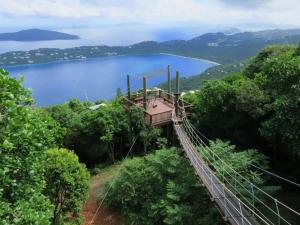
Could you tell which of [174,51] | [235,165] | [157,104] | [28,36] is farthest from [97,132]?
[28,36]

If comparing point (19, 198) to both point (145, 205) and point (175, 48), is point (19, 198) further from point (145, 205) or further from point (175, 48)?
point (175, 48)

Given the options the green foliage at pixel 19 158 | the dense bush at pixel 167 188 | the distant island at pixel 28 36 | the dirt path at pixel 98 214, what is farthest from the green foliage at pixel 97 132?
the distant island at pixel 28 36

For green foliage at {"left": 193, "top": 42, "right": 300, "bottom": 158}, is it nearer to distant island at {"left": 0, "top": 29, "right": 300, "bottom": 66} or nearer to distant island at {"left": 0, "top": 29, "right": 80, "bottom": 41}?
distant island at {"left": 0, "top": 29, "right": 300, "bottom": 66}

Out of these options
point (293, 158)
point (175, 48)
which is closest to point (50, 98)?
point (175, 48)

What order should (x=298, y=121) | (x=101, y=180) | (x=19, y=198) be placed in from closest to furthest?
(x=19, y=198), (x=298, y=121), (x=101, y=180)

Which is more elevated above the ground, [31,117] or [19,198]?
[31,117]

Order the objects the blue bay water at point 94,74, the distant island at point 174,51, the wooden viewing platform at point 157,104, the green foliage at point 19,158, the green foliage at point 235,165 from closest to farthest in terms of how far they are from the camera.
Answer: the green foliage at point 19,158 → the green foliage at point 235,165 → the wooden viewing platform at point 157,104 → the blue bay water at point 94,74 → the distant island at point 174,51

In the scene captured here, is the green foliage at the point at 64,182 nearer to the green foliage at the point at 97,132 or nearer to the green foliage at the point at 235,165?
the green foliage at the point at 235,165
